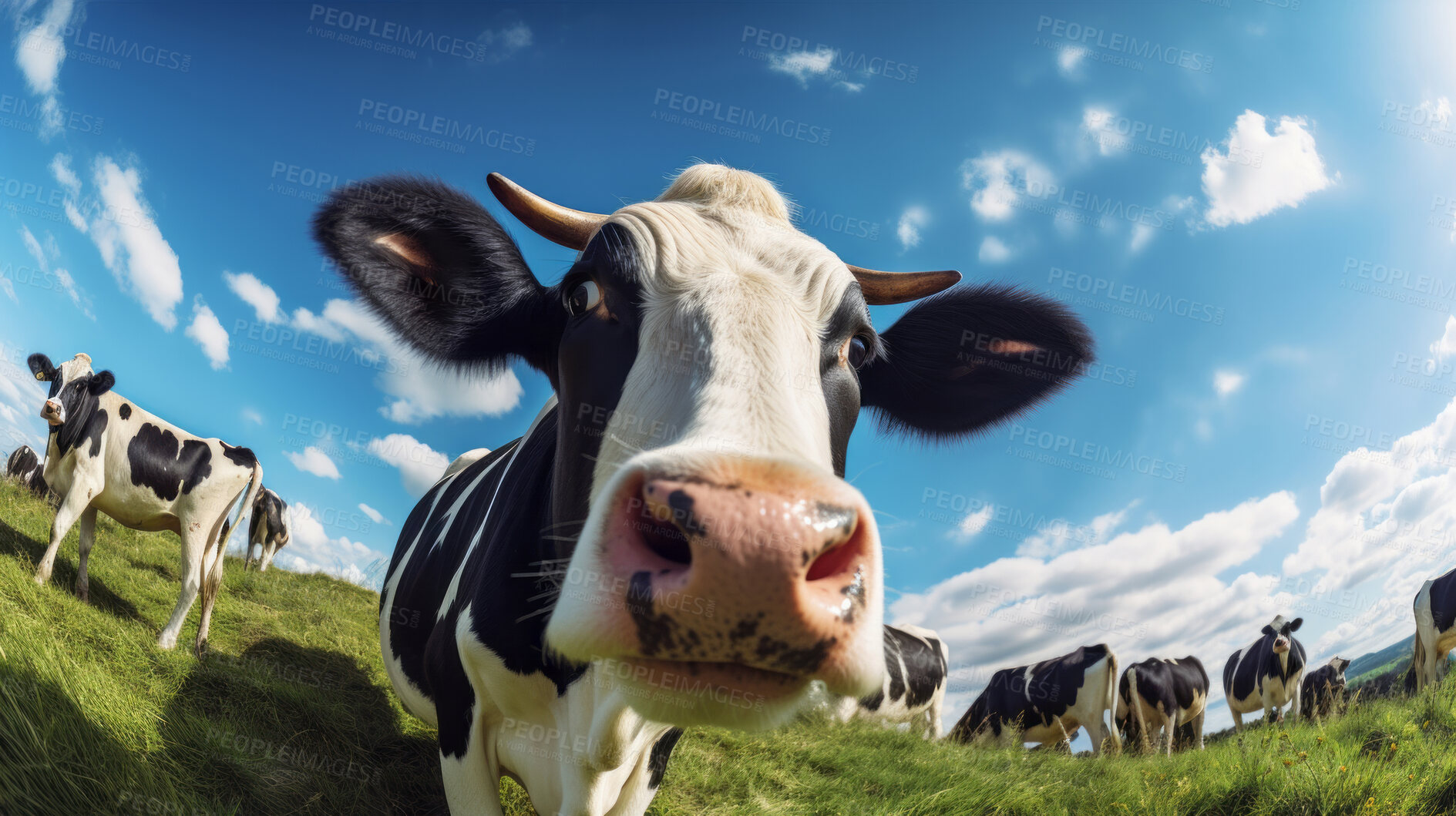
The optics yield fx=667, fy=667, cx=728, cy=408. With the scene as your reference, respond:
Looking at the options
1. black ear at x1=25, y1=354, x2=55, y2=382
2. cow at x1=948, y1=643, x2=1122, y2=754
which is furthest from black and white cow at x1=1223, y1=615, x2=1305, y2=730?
black ear at x1=25, y1=354, x2=55, y2=382

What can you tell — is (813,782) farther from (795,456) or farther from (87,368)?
(87,368)

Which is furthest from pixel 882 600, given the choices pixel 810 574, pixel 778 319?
pixel 778 319

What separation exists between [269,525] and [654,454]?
17.2 m

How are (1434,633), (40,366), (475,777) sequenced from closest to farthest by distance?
(475,777) → (40,366) → (1434,633)

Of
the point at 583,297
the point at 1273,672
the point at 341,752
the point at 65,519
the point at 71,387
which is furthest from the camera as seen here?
the point at 1273,672

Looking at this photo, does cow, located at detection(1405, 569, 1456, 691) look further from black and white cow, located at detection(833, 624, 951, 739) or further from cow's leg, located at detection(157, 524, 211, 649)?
cow's leg, located at detection(157, 524, 211, 649)

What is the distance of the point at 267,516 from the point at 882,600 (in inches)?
674

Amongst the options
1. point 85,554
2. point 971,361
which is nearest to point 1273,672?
point 971,361

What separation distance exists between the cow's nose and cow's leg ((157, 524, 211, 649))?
21.3 ft

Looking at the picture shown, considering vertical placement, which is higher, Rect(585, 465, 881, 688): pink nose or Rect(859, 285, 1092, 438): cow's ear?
Rect(859, 285, 1092, 438): cow's ear

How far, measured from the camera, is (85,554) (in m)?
6.21

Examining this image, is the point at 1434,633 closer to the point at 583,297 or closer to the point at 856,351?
the point at 856,351

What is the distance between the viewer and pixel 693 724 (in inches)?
53.2

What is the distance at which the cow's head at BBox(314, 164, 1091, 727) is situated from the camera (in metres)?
1.11
